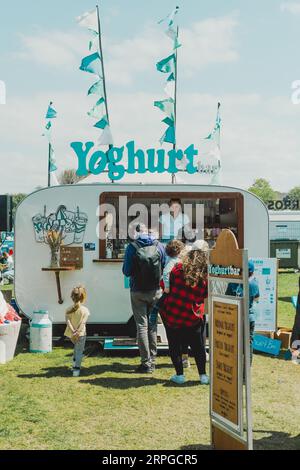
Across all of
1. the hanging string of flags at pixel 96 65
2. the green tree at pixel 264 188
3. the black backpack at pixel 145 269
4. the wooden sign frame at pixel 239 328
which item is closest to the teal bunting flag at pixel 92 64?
the hanging string of flags at pixel 96 65

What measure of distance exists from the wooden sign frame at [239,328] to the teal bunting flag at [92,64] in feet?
34.9

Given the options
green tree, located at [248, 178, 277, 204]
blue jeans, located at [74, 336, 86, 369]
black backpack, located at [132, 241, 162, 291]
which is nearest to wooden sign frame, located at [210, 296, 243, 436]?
black backpack, located at [132, 241, 162, 291]

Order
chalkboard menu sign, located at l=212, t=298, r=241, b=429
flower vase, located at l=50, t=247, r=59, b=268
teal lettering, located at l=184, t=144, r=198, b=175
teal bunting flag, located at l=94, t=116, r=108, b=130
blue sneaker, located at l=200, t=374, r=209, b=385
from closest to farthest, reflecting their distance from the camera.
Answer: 1. chalkboard menu sign, located at l=212, t=298, r=241, b=429
2. blue sneaker, located at l=200, t=374, r=209, b=385
3. flower vase, located at l=50, t=247, r=59, b=268
4. teal lettering, located at l=184, t=144, r=198, b=175
5. teal bunting flag, located at l=94, t=116, r=108, b=130

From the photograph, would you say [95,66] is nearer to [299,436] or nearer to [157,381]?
[157,381]

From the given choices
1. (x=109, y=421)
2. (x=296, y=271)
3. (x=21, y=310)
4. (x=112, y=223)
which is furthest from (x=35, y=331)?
(x=296, y=271)

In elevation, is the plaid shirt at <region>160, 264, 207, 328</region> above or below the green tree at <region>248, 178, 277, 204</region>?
below

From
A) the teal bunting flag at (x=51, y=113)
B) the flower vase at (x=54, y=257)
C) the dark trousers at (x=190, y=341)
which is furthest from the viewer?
the teal bunting flag at (x=51, y=113)

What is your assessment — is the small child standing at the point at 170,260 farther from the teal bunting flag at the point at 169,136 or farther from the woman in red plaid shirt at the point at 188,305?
the teal bunting flag at the point at 169,136

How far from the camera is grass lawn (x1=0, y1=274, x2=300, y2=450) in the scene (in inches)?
207

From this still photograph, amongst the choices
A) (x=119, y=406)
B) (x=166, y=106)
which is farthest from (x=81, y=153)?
(x=119, y=406)

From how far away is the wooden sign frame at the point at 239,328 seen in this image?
4410mm

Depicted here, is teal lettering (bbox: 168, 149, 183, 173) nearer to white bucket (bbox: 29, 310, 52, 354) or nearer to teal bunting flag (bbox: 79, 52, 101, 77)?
white bucket (bbox: 29, 310, 52, 354)

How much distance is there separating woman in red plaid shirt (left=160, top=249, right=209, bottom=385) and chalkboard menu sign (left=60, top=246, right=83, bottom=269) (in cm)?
261

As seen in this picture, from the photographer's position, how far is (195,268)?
694 centimetres
